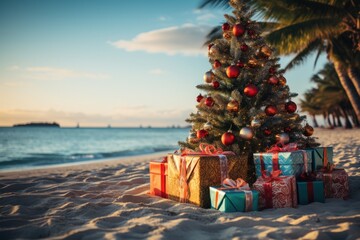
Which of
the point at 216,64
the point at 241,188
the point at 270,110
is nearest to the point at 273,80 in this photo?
the point at 270,110

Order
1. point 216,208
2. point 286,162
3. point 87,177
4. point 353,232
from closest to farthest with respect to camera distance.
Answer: point 353,232 < point 216,208 < point 286,162 < point 87,177

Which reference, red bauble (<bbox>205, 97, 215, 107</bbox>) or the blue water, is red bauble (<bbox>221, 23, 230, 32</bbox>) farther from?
the blue water

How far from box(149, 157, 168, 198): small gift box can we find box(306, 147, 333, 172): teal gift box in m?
1.87

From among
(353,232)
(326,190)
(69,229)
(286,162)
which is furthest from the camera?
(326,190)

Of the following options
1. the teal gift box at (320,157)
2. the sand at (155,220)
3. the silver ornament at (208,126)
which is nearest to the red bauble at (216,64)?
the silver ornament at (208,126)

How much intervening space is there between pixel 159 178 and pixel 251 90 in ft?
5.51

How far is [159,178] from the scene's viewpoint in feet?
12.7

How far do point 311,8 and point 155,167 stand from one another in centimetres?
868

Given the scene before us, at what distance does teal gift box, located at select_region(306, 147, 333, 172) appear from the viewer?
12.0 feet

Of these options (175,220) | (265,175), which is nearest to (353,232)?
(265,175)

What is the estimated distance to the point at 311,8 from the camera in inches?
383

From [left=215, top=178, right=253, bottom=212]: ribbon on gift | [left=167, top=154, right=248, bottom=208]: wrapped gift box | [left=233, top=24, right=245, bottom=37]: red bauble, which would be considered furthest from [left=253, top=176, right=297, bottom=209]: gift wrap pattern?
[left=233, top=24, right=245, bottom=37]: red bauble

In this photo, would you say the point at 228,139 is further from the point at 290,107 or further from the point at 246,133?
the point at 290,107

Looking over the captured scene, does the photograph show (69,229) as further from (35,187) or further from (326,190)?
(326,190)
